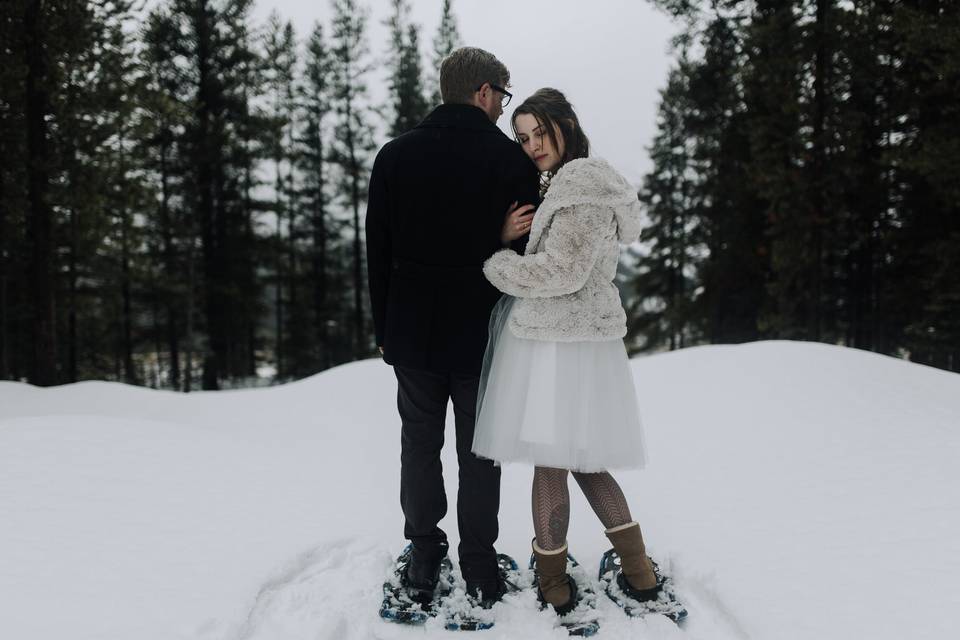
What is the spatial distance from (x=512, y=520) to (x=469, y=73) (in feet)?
9.48

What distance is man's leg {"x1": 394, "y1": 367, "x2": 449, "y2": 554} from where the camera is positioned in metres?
2.88

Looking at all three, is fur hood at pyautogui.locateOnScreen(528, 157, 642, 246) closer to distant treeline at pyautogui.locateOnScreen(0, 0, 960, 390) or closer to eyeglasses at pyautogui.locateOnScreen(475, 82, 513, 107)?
eyeglasses at pyautogui.locateOnScreen(475, 82, 513, 107)

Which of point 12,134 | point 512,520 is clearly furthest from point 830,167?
point 12,134

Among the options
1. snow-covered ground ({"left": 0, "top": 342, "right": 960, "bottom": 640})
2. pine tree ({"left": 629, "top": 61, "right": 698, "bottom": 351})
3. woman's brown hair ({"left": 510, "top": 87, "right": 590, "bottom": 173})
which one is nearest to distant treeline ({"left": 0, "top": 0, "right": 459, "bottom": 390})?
snow-covered ground ({"left": 0, "top": 342, "right": 960, "bottom": 640})

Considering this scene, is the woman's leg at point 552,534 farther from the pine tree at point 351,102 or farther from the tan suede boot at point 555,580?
the pine tree at point 351,102

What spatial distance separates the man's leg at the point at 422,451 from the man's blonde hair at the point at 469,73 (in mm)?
1301

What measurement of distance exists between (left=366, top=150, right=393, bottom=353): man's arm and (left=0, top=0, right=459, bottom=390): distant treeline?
996 cm

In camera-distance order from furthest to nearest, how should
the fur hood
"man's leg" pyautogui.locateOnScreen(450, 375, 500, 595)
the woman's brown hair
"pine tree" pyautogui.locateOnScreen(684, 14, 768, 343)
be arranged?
"pine tree" pyautogui.locateOnScreen(684, 14, 768, 343), "man's leg" pyautogui.locateOnScreen(450, 375, 500, 595), the woman's brown hair, the fur hood

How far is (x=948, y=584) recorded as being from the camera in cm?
278

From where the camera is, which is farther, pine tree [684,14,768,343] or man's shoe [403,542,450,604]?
pine tree [684,14,768,343]

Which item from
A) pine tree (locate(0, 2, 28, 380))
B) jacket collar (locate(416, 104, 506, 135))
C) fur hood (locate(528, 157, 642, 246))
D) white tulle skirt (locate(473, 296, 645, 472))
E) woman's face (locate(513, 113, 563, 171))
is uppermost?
pine tree (locate(0, 2, 28, 380))

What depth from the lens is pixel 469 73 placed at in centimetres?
271

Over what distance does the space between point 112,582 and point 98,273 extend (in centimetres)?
1818

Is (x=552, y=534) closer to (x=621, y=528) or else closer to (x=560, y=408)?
(x=621, y=528)
